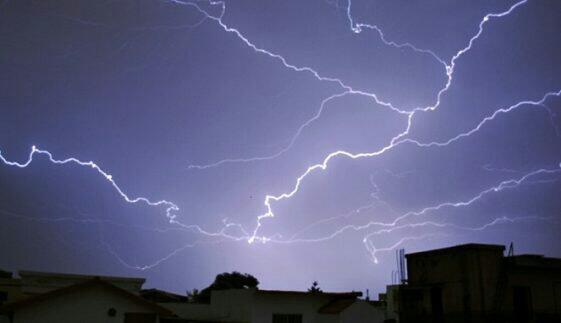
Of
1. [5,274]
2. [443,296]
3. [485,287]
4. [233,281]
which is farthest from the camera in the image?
[233,281]

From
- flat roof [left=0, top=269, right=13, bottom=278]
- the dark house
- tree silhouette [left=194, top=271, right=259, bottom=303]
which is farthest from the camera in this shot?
tree silhouette [left=194, top=271, right=259, bottom=303]

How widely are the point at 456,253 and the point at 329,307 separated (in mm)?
6250

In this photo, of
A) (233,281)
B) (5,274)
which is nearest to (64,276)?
(5,274)

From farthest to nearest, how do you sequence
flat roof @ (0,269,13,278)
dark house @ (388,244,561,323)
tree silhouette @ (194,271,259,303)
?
tree silhouette @ (194,271,259,303) → flat roof @ (0,269,13,278) → dark house @ (388,244,561,323)

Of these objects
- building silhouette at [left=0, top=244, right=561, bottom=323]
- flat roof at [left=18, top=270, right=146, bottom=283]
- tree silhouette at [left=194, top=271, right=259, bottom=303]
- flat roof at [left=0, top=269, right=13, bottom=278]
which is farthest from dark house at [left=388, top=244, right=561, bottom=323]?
flat roof at [left=0, top=269, right=13, bottom=278]

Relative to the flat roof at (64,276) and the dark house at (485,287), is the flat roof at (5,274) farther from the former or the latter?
the dark house at (485,287)

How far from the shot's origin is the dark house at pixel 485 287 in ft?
72.8

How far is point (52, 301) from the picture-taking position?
16875 mm

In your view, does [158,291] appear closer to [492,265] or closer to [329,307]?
[329,307]

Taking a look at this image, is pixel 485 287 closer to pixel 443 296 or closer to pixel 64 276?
pixel 443 296

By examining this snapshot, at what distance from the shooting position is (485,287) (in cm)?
2228

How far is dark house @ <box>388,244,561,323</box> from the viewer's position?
22.2m

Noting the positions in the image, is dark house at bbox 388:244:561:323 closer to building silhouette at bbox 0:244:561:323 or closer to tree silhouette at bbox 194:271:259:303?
building silhouette at bbox 0:244:561:323

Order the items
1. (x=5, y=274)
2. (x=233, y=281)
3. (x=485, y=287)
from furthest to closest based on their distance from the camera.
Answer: (x=233, y=281)
(x=5, y=274)
(x=485, y=287)
